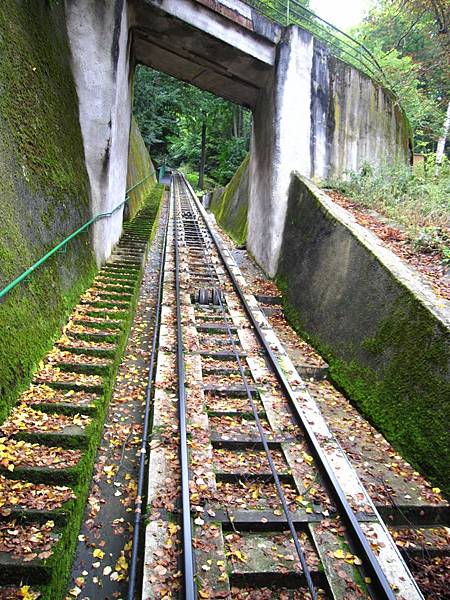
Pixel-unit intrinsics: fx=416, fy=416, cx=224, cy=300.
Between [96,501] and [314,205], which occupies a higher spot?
[314,205]

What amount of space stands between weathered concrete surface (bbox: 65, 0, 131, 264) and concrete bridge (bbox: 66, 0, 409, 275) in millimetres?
19

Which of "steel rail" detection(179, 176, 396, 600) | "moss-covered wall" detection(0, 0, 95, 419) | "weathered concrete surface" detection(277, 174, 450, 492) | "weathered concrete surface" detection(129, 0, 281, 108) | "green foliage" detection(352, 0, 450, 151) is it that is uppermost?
"green foliage" detection(352, 0, 450, 151)

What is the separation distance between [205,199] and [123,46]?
87.4 feet

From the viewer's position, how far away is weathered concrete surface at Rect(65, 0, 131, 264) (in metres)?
7.99

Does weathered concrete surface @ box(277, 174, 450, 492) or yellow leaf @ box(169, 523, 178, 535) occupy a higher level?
weathered concrete surface @ box(277, 174, 450, 492)

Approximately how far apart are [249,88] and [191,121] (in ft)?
110

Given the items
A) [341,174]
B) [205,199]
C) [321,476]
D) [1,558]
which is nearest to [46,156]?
[1,558]

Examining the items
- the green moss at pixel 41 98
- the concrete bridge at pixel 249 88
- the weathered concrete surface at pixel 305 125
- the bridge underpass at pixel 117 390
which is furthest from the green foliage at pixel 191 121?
the green moss at pixel 41 98

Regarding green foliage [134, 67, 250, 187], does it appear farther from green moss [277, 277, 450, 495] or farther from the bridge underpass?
green moss [277, 277, 450, 495]

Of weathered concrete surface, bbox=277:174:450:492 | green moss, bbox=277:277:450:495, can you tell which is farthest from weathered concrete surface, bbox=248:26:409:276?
green moss, bbox=277:277:450:495

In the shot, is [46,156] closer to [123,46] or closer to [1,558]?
[123,46]

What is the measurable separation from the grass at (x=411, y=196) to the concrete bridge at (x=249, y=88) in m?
1.03

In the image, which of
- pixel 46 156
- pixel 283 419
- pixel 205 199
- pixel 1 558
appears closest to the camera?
pixel 1 558

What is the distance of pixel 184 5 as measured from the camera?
29.4 ft
